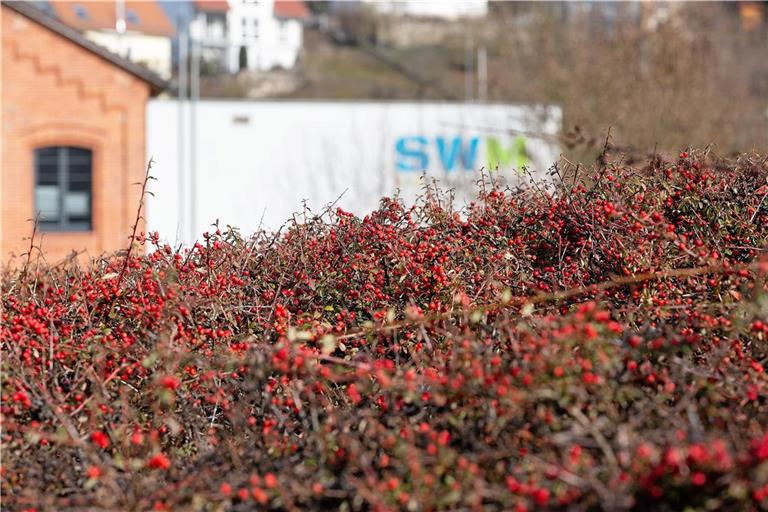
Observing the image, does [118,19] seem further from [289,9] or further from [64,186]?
[289,9]

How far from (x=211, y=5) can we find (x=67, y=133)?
19.5 ft

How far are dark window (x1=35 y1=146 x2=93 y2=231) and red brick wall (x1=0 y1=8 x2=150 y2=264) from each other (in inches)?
7.1

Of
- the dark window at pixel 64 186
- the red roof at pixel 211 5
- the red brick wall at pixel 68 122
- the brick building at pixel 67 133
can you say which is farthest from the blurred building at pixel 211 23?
the dark window at pixel 64 186

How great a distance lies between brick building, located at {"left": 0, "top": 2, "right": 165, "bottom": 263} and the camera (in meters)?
20.2

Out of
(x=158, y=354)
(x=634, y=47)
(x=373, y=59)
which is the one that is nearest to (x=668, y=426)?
(x=158, y=354)

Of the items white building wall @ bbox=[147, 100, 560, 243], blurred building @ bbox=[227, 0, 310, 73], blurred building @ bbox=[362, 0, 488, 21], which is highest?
blurred building @ bbox=[362, 0, 488, 21]

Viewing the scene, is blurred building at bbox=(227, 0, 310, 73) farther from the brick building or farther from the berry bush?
the berry bush

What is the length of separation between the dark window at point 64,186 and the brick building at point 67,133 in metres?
0.02

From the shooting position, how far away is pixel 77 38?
798 inches

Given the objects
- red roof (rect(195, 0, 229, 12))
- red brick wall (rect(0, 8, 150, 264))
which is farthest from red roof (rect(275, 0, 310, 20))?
red brick wall (rect(0, 8, 150, 264))

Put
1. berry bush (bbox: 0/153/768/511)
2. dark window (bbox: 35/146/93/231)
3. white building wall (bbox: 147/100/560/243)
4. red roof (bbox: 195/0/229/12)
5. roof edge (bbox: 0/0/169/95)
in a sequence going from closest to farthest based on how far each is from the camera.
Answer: berry bush (bbox: 0/153/768/511) < roof edge (bbox: 0/0/169/95) < dark window (bbox: 35/146/93/231) < white building wall (bbox: 147/100/560/243) < red roof (bbox: 195/0/229/12)

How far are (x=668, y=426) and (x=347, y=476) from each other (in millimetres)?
983

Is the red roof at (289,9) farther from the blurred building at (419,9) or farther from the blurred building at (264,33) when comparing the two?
the blurred building at (419,9)

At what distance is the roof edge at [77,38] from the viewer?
778 inches
